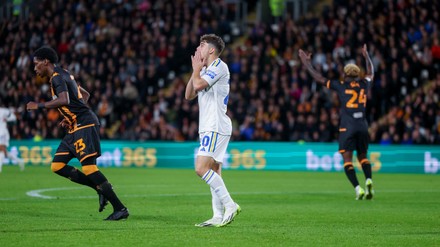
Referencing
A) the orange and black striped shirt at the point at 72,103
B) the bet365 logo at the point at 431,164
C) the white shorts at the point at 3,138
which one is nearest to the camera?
the orange and black striped shirt at the point at 72,103

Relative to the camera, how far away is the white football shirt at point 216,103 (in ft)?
36.6

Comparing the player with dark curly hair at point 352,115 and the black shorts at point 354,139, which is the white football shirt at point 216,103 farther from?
the black shorts at point 354,139

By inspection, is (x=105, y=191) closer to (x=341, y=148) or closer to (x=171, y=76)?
(x=341, y=148)

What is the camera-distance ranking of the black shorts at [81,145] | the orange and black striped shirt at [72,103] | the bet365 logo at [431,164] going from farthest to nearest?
the bet365 logo at [431,164] < the black shorts at [81,145] < the orange and black striped shirt at [72,103]

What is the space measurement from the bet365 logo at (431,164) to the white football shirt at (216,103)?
16.4 m

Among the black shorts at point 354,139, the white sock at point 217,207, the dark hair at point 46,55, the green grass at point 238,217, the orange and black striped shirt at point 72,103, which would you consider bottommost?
the green grass at point 238,217

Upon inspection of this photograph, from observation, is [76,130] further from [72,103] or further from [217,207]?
[217,207]

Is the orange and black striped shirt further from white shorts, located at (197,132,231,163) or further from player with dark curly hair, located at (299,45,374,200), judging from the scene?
player with dark curly hair, located at (299,45,374,200)

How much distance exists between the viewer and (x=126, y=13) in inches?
1522

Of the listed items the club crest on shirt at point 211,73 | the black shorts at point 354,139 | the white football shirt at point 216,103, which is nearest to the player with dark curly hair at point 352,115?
the black shorts at point 354,139

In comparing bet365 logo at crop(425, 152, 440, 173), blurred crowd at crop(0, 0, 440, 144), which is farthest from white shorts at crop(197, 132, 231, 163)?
blurred crowd at crop(0, 0, 440, 144)

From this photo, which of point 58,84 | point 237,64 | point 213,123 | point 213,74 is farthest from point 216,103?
point 237,64

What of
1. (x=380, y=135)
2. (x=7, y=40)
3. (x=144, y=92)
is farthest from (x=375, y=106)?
(x=7, y=40)

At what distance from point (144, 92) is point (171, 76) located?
1.29 metres
